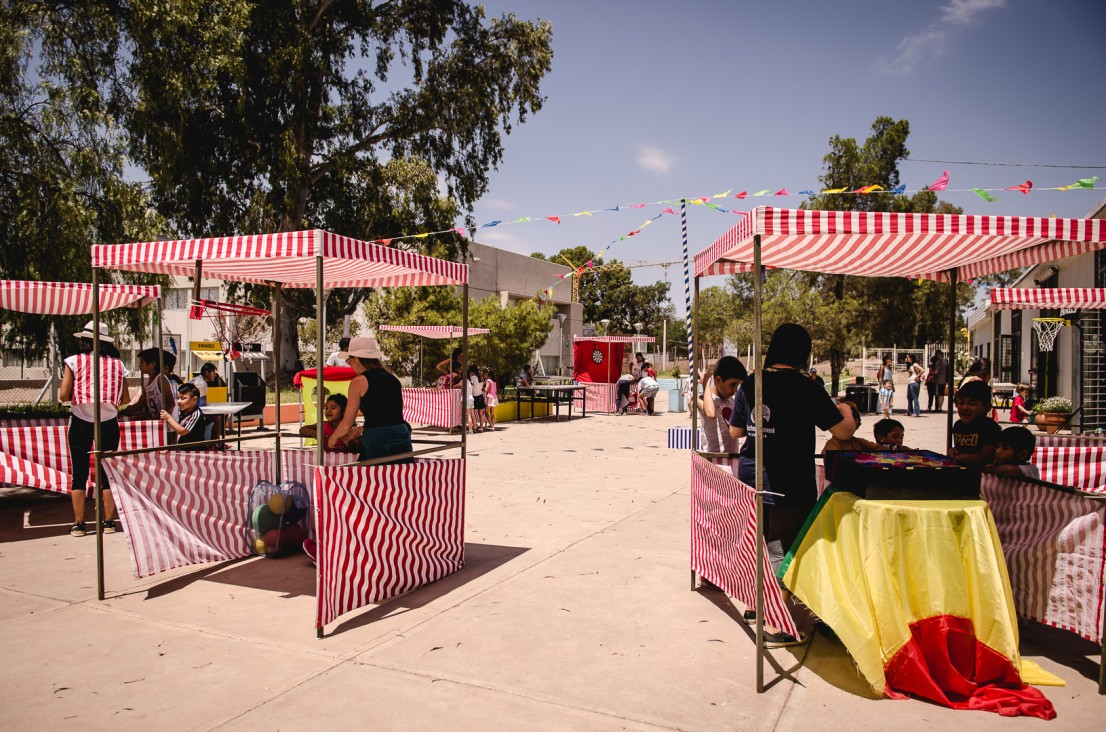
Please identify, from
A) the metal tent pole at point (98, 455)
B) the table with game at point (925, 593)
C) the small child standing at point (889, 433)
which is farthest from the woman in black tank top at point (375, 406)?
the small child standing at point (889, 433)

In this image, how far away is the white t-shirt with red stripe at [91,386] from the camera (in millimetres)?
6145

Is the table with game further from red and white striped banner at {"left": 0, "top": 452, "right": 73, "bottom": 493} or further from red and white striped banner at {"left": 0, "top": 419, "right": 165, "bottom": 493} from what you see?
red and white striped banner at {"left": 0, "top": 452, "right": 73, "bottom": 493}

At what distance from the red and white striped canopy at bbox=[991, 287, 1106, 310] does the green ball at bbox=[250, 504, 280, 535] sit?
8.15 meters

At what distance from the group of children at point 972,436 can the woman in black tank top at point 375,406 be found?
2.47m

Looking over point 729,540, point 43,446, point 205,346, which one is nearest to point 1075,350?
point 729,540

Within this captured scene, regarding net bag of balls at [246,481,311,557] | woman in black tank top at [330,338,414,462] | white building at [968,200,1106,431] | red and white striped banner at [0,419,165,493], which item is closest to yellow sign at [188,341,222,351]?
red and white striped banner at [0,419,165,493]

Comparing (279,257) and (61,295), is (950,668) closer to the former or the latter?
(279,257)

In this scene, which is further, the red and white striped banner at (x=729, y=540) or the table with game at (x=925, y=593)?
the red and white striped banner at (x=729, y=540)

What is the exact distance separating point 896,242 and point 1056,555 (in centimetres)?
205

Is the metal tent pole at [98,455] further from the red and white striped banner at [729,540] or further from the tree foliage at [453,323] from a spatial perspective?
the tree foliage at [453,323]

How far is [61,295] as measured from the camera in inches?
292

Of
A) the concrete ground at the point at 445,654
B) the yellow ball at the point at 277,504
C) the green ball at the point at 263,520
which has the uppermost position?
the yellow ball at the point at 277,504

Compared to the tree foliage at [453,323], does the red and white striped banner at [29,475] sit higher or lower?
lower

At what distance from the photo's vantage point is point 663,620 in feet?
14.7
